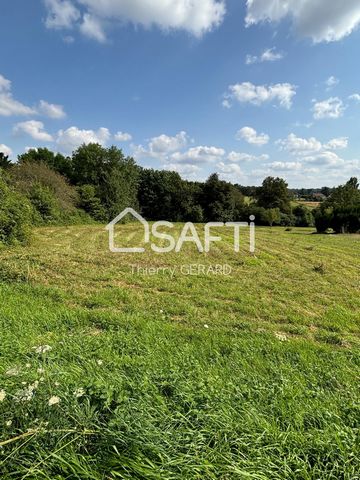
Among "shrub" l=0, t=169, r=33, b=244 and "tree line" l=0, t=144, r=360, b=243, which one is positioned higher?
"tree line" l=0, t=144, r=360, b=243

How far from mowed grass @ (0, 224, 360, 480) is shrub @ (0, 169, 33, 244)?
5.00 m

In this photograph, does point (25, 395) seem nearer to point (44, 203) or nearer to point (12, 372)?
point (12, 372)

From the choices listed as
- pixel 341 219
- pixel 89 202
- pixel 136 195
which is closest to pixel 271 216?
pixel 341 219

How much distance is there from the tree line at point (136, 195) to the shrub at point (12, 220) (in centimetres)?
700

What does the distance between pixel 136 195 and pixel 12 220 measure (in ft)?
76.6

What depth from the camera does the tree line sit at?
21.6 m

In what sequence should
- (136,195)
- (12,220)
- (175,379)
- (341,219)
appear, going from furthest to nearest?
(136,195), (341,219), (12,220), (175,379)

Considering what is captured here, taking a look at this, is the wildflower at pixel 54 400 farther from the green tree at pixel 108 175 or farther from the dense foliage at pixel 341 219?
the green tree at pixel 108 175

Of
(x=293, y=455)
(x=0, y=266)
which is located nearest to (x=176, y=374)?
(x=293, y=455)

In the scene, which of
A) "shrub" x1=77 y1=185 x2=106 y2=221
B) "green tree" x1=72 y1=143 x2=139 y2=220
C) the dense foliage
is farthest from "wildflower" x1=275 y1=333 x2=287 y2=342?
"green tree" x1=72 y1=143 x2=139 y2=220

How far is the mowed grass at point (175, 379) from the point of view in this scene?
1399 mm

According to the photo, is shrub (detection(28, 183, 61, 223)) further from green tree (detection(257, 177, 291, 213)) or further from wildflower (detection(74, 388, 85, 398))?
green tree (detection(257, 177, 291, 213))

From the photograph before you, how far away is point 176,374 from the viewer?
2.45 meters

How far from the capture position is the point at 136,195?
33.7 metres
